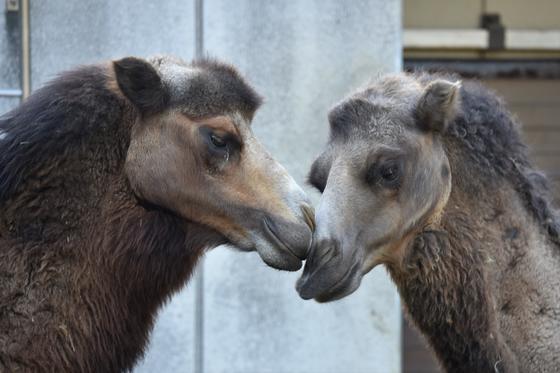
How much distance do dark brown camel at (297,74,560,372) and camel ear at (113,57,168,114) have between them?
0.79 m

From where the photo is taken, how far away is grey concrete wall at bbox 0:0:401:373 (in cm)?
716

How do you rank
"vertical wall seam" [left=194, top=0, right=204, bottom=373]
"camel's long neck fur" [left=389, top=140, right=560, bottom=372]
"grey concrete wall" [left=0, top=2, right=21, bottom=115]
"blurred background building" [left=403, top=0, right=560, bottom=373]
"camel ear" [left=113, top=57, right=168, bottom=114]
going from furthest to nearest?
"blurred background building" [left=403, top=0, right=560, bottom=373] < "vertical wall seam" [left=194, top=0, right=204, bottom=373] < "grey concrete wall" [left=0, top=2, right=21, bottom=115] < "camel's long neck fur" [left=389, top=140, right=560, bottom=372] < "camel ear" [left=113, top=57, right=168, bottom=114]

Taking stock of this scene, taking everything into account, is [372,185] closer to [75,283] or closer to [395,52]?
[75,283]

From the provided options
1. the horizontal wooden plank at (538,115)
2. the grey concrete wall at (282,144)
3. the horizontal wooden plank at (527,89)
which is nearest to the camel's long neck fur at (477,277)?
the grey concrete wall at (282,144)

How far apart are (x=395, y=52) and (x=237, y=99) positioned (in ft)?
9.58

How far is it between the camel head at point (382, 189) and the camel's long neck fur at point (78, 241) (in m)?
0.51

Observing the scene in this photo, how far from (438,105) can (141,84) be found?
118 centimetres

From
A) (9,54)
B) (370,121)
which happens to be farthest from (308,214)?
(9,54)

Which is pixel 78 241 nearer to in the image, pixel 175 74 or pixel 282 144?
pixel 175 74

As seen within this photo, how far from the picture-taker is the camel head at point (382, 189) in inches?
182

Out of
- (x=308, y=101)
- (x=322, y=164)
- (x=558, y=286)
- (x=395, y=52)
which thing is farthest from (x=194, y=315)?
(x=558, y=286)

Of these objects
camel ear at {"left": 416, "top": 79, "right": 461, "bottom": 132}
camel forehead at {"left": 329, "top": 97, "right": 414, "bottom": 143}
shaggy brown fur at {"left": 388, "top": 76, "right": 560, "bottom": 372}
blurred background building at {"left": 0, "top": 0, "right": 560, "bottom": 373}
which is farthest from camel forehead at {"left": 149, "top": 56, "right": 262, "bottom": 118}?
blurred background building at {"left": 0, "top": 0, "right": 560, "bottom": 373}

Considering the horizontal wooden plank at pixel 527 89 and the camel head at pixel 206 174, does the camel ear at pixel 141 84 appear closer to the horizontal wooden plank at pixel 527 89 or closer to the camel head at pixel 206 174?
the camel head at pixel 206 174

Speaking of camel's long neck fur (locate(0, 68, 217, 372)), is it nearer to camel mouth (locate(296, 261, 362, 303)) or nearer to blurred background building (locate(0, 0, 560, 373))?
camel mouth (locate(296, 261, 362, 303))
